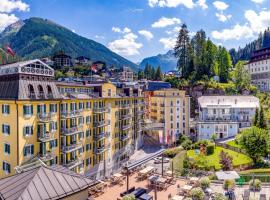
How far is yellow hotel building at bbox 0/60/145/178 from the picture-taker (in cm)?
3488

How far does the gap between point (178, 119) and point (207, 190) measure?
186 ft

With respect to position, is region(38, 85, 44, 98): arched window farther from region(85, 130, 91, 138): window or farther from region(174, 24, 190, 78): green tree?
region(174, 24, 190, 78): green tree

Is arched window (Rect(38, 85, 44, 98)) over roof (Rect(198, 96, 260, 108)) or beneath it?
over

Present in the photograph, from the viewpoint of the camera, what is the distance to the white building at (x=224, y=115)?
8181 cm

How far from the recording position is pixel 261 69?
134m

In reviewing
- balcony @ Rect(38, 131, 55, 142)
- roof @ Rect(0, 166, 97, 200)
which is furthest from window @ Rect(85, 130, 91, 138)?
roof @ Rect(0, 166, 97, 200)

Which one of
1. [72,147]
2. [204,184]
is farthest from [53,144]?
[204,184]

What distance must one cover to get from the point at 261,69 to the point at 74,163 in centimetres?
11742

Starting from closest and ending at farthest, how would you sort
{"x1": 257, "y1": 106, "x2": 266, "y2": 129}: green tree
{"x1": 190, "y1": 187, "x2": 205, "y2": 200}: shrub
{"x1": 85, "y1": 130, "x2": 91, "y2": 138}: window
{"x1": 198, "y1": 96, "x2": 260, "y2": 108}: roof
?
{"x1": 190, "y1": 187, "x2": 205, "y2": 200}: shrub → {"x1": 85, "y1": 130, "x2": 91, "y2": 138}: window → {"x1": 257, "y1": 106, "x2": 266, "y2": 129}: green tree → {"x1": 198, "y1": 96, "x2": 260, "y2": 108}: roof

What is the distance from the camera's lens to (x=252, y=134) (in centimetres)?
5722

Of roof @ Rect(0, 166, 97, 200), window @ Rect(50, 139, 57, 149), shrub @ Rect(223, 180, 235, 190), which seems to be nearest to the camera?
roof @ Rect(0, 166, 97, 200)

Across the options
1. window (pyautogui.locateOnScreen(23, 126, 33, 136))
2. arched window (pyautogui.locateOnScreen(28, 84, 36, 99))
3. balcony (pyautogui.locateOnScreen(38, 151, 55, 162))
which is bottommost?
balcony (pyautogui.locateOnScreen(38, 151, 55, 162))

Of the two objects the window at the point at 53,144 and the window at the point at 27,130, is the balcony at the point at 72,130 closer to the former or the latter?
the window at the point at 53,144

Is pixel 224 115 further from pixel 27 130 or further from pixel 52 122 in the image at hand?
pixel 27 130
